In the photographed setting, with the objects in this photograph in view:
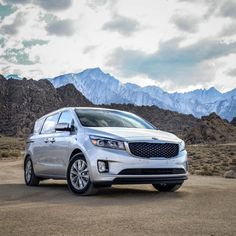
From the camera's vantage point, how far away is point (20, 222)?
638 cm

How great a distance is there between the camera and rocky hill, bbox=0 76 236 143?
375 feet

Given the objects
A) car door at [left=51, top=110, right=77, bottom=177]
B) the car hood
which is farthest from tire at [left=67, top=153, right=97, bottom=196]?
the car hood

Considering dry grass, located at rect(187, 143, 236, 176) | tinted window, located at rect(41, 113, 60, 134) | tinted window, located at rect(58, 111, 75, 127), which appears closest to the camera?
tinted window, located at rect(58, 111, 75, 127)

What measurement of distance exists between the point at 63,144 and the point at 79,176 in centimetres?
109

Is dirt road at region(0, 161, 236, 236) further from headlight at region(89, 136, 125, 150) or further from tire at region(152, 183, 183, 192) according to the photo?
headlight at region(89, 136, 125, 150)

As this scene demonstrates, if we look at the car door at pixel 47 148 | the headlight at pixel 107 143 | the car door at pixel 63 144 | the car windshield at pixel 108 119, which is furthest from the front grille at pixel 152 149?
the car door at pixel 47 148

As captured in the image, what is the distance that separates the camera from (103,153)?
9.13 metres

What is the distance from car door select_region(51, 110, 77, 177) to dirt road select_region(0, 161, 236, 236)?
0.65 meters

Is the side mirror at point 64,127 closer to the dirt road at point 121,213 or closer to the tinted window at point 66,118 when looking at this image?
the tinted window at point 66,118

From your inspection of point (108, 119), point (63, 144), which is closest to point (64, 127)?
point (63, 144)

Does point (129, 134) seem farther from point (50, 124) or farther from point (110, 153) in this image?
point (50, 124)

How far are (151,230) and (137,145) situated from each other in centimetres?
349

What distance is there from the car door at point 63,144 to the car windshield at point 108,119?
25 cm

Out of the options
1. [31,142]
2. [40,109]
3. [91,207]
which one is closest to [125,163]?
[91,207]
